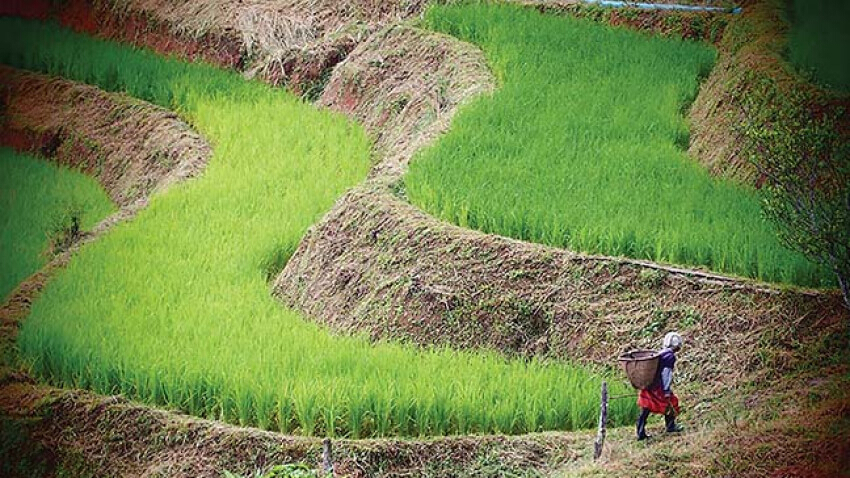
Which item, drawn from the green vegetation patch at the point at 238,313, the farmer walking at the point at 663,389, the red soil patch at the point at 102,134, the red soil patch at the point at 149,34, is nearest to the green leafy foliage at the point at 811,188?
the farmer walking at the point at 663,389

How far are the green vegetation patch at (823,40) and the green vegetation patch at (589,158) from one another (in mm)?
378

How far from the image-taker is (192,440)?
487 cm

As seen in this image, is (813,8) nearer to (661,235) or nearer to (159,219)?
(661,235)

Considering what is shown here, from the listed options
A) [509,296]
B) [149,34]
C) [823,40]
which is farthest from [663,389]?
[149,34]

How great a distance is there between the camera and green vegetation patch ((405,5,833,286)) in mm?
5137

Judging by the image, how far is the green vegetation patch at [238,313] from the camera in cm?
486

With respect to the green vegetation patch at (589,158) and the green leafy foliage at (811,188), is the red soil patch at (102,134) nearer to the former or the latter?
the green vegetation patch at (589,158)

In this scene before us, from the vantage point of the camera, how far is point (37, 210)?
5.82 metres

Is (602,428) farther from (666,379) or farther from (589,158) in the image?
(589,158)

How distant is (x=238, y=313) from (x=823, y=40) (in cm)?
183

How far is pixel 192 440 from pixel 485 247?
0.98m

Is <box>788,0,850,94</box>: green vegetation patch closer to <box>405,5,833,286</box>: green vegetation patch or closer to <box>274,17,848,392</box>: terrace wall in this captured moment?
<box>405,5,833,286</box>: green vegetation patch

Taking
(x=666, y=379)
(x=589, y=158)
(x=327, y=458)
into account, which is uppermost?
(x=589, y=158)

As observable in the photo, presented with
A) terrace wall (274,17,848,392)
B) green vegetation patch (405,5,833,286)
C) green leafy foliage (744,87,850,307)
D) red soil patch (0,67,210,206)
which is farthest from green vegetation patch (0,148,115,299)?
green leafy foliage (744,87,850,307)
